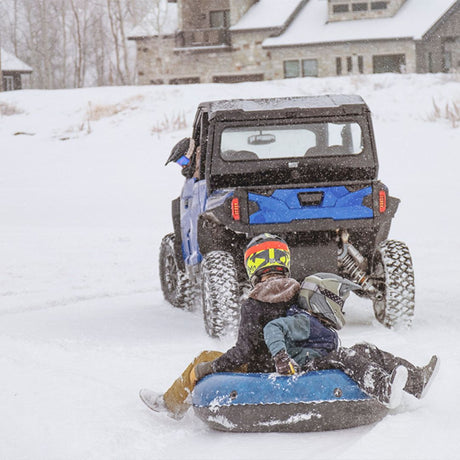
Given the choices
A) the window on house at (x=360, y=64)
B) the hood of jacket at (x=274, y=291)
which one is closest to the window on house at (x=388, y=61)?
the window on house at (x=360, y=64)

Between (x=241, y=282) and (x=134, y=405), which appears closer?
(x=134, y=405)

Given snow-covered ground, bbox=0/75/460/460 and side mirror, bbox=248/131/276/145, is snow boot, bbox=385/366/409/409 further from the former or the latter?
side mirror, bbox=248/131/276/145

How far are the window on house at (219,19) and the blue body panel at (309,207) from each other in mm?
35769

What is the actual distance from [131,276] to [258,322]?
671 centimetres

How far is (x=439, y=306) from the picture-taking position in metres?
8.74

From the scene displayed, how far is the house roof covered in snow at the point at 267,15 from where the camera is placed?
3994cm

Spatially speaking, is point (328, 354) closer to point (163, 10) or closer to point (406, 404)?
point (406, 404)

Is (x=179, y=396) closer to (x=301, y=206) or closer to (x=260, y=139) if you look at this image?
(x=301, y=206)

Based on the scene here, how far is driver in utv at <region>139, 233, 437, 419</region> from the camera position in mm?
4977

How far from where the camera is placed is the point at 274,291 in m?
5.19

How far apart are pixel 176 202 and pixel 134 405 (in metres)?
4.12

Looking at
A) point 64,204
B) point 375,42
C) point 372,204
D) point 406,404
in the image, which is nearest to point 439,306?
point 372,204

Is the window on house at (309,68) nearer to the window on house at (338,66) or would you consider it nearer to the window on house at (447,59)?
the window on house at (338,66)

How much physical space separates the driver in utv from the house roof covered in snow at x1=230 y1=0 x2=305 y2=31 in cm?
3519
